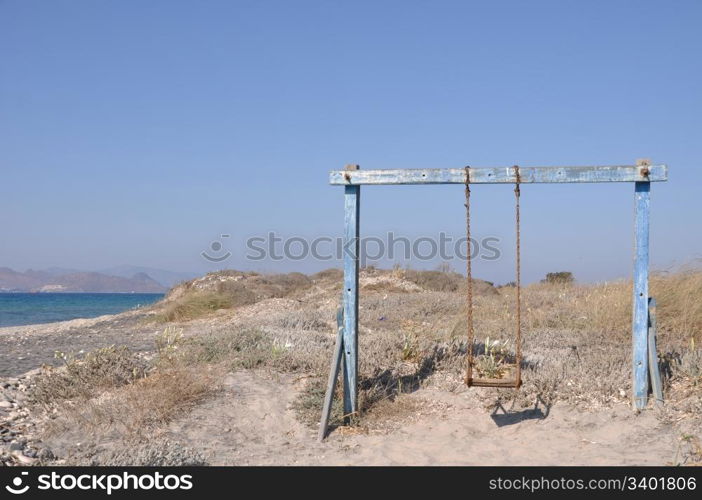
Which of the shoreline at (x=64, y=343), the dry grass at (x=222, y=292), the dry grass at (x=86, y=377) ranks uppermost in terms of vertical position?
the dry grass at (x=222, y=292)

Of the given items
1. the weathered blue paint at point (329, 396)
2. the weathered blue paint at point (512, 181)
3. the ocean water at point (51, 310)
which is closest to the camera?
the weathered blue paint at point (329, 396)

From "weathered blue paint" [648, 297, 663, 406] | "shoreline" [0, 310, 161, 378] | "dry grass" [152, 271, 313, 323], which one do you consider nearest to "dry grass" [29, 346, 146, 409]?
"shoreline" [0, 310, 161, 378]

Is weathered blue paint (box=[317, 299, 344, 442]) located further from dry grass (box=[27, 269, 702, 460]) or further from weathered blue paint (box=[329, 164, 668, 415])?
dry grass (box=[27, 269, 702, 460])

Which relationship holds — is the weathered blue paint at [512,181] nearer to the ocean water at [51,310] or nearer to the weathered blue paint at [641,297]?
the weathered blue paint at [641,297]

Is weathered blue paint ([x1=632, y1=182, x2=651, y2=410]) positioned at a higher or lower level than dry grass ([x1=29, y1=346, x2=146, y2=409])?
higher

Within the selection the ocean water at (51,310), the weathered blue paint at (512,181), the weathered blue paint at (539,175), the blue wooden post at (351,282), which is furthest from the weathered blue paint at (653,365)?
the ocean water at (51,310)

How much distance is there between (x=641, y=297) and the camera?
684cm

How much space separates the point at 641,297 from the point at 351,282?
3.27m

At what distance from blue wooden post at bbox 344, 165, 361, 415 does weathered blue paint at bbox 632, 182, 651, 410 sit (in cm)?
312

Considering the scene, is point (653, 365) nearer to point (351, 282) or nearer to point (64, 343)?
point (351, 282)

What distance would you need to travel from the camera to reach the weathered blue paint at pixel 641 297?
22.0 feet

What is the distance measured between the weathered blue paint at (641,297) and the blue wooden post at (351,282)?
3.12m

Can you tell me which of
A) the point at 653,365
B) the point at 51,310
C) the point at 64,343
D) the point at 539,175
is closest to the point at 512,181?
the point at 539,175

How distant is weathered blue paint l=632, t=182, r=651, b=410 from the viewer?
6.70 meters
